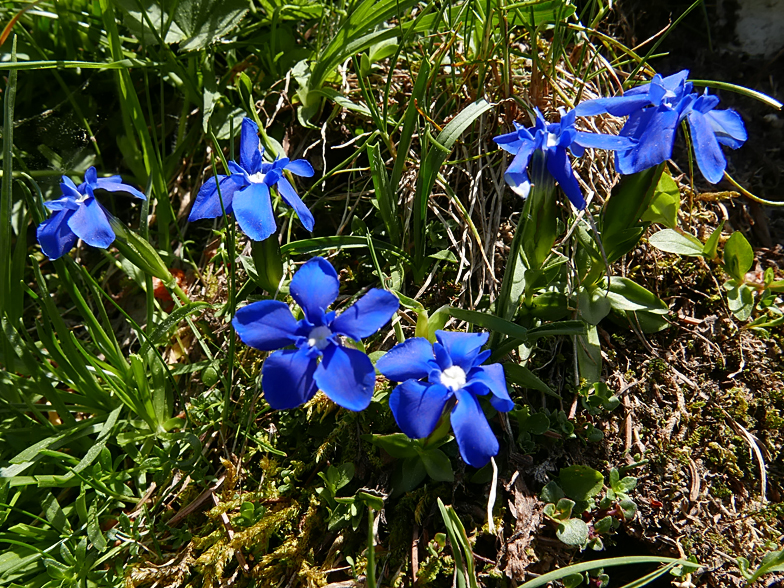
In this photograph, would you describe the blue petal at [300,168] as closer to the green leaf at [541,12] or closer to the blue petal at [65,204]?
the blue petal at [65,204]

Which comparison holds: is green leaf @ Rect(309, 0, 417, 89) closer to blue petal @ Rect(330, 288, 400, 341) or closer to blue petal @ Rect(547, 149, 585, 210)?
blue petal @ Rect(547, 149, 585, 210)

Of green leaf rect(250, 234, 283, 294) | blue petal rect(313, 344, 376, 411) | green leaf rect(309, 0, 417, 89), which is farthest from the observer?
green leaf rect(309, 0, 417, 89)

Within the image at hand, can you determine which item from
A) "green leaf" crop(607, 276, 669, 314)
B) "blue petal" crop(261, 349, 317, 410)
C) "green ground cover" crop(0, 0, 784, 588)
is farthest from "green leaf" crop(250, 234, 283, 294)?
"green leaf" crop(607, 276, 669, 314)

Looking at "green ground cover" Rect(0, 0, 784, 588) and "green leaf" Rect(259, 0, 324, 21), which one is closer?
"green ground cover" Rect(0, 0, 784, 588)

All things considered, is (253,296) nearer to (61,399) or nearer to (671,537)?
(61,399)

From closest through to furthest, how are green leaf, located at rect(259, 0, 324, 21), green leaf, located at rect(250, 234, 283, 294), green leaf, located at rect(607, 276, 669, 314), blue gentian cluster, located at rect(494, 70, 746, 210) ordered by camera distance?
blue gentian cluster, located at rect(494, 70, 746, 210), green leaf, located at rect(250, 234, 283, 294), green leaf, located at rect(607, 276, 669, 314), green leaf, located at rect(259, 0, 324, 21)

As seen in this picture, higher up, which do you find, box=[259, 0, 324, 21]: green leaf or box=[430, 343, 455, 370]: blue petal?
box=[259, 0, 324, 21]: green leaf

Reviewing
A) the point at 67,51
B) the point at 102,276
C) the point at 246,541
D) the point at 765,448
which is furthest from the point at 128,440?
the point at 765,448
